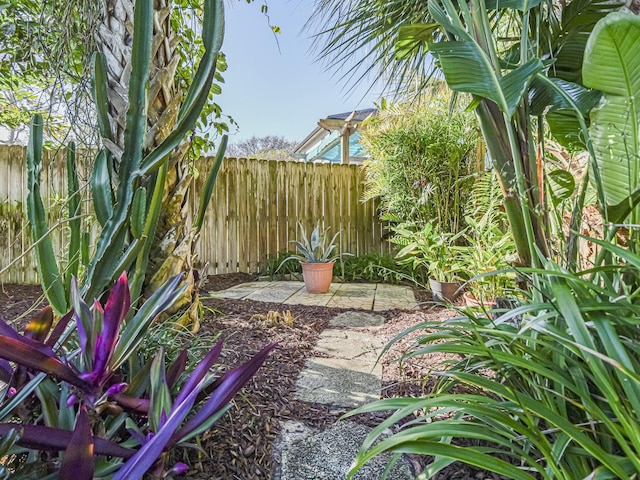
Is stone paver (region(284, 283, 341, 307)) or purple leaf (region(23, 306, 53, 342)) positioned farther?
stone paver (region(284, 283, 341, 307))

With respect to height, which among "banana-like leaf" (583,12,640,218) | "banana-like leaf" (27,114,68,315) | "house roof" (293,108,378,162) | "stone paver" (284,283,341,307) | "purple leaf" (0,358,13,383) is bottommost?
"stone paver" (284,283,341,307)

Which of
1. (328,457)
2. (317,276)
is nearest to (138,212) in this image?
(328,457)

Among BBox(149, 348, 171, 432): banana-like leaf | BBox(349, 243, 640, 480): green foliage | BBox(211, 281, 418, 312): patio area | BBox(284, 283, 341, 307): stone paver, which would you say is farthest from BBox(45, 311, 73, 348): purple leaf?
BBox(284, 283, 341, 307): stone paver

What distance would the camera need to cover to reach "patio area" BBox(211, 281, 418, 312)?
3.15 meters

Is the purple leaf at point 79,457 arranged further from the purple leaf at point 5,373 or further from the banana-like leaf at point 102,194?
the banana-like leaf at point 102,194

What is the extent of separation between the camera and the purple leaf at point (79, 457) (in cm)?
62

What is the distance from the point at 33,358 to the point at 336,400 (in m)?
0.99

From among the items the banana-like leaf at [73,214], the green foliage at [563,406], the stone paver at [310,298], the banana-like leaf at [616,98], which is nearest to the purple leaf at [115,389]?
the green foliage at [563,406]

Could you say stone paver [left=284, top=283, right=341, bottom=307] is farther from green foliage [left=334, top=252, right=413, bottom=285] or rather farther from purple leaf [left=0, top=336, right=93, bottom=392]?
purple leaf [left=0, top=336, right=93, bottom=392]

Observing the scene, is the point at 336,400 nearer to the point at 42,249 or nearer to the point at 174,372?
the point at 174,372

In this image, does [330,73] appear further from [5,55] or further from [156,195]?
[5,55]

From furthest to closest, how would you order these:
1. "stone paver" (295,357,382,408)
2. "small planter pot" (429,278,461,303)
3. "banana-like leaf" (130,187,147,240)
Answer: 1. "small planter pot" (429,278,461,303)
2. "stone paver" (295,357,382,408)
3. "banana-like leaf" (130,187,147,240)

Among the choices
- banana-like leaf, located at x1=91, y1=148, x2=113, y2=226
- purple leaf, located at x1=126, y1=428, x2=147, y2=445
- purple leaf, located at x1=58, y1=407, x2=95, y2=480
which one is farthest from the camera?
banana-like leaf, located at x1=91, y1=148, x2=113, y2=226

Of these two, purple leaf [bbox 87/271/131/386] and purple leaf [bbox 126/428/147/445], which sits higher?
purple leaf [bbox 87/271/131/386]
